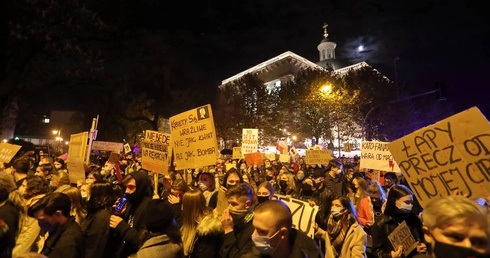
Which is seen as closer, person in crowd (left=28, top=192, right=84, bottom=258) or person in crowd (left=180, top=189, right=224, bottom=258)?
person in crowd (left=28, top=192, right=84, bottom=258)

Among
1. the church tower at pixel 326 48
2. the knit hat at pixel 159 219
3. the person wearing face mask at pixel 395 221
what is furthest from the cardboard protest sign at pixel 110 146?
the church tower at pixel 326 48

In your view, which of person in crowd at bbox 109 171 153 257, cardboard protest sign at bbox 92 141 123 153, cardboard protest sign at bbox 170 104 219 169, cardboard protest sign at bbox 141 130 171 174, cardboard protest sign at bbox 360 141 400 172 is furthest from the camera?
cardboard protest sign at bbox 92 141 123 153

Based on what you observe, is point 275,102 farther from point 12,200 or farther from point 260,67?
point 12,200

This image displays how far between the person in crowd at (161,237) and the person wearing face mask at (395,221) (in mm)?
2336

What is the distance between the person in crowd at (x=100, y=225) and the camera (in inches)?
143

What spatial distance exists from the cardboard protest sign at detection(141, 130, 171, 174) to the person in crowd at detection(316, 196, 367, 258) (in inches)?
136

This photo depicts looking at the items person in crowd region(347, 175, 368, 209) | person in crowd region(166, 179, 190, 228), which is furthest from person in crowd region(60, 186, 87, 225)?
person in crowd region(347, 175, 368, 209)

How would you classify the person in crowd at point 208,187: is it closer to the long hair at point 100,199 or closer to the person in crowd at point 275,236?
the long hair at point 100,199

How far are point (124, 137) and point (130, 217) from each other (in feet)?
132

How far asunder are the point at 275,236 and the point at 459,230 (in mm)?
1162

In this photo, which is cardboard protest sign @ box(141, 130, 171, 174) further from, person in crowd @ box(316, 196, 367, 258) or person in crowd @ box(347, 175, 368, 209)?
person in crowd @ box(347, 175, 368, 209)

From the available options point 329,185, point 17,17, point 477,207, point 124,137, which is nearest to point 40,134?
point 124,137

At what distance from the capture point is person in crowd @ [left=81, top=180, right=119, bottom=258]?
363 centimetres

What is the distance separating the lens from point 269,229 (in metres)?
2.59
